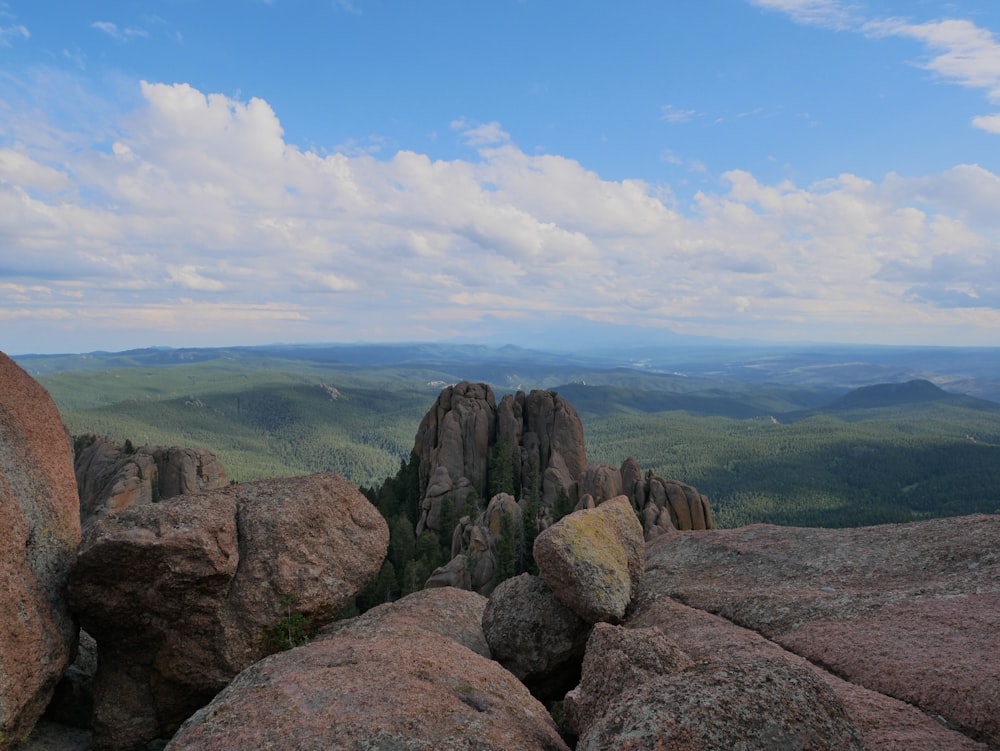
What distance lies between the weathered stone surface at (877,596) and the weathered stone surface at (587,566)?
259cm

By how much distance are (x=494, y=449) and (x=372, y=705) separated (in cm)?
7980

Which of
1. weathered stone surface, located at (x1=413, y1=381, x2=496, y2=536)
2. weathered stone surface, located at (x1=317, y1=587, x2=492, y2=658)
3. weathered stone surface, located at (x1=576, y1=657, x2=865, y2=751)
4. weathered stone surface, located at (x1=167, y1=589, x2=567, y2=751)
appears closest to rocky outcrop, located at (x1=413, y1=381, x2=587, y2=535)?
weathered stone surface, located at (x1=413, y1=381, x2=496, y2=536)

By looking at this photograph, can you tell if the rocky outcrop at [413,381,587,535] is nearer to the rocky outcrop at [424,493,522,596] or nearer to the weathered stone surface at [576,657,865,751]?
the rocky outcrop at [424,493,522,596]

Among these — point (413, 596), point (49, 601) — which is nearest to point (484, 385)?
point (413, 596)

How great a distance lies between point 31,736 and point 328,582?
6979mm

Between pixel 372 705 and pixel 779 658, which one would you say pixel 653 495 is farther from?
pixel 372 705

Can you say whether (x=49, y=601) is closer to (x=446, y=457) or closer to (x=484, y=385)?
(x=446, y=457)

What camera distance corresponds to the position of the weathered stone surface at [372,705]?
9195 millimetres

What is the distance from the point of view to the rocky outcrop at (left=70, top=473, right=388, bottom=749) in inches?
524

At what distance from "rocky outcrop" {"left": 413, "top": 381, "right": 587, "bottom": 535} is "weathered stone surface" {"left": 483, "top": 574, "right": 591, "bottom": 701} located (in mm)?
63755

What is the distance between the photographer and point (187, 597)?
546 inches

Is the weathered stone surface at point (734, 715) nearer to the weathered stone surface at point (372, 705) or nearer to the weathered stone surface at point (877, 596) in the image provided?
the weathered stone surface at point (372, 705)

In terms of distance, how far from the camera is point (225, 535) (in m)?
14.4

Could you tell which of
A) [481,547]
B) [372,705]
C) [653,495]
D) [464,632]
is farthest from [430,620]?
[653,495]
